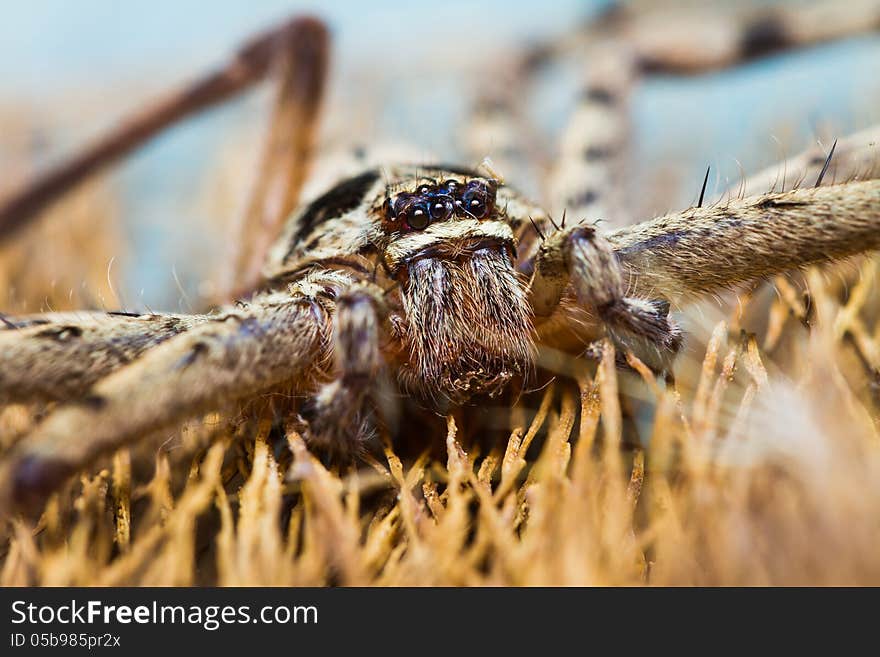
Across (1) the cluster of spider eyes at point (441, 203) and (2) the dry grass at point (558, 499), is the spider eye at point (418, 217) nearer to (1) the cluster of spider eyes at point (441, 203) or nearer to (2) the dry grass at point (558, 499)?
(1) the cluster of spider eyes at point (441, 203)

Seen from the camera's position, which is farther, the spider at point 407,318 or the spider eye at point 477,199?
the spider eye at point 477,199

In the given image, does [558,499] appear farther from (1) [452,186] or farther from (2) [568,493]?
(1) [452,186]

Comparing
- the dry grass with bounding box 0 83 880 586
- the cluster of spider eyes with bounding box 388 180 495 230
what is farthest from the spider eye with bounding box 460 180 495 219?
the dry grass with bounding box 0 83 880 586

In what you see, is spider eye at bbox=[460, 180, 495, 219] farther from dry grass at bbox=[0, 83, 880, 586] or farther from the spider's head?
dry grass at bbox=[0, 83, 880, 586]

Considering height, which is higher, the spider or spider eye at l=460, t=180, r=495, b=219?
spider eye at l=460, t=180, r=495, b=219

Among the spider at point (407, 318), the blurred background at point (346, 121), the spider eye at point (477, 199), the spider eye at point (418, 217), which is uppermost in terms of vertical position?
the blurred background at point (346, 121)

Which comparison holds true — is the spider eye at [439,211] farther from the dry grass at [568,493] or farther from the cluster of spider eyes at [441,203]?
the dry grass at [568,493]

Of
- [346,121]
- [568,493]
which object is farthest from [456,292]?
[346,121]

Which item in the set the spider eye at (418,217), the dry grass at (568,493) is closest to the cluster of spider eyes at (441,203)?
the spider eye at (418,217)

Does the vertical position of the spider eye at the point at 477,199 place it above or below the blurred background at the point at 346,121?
below
